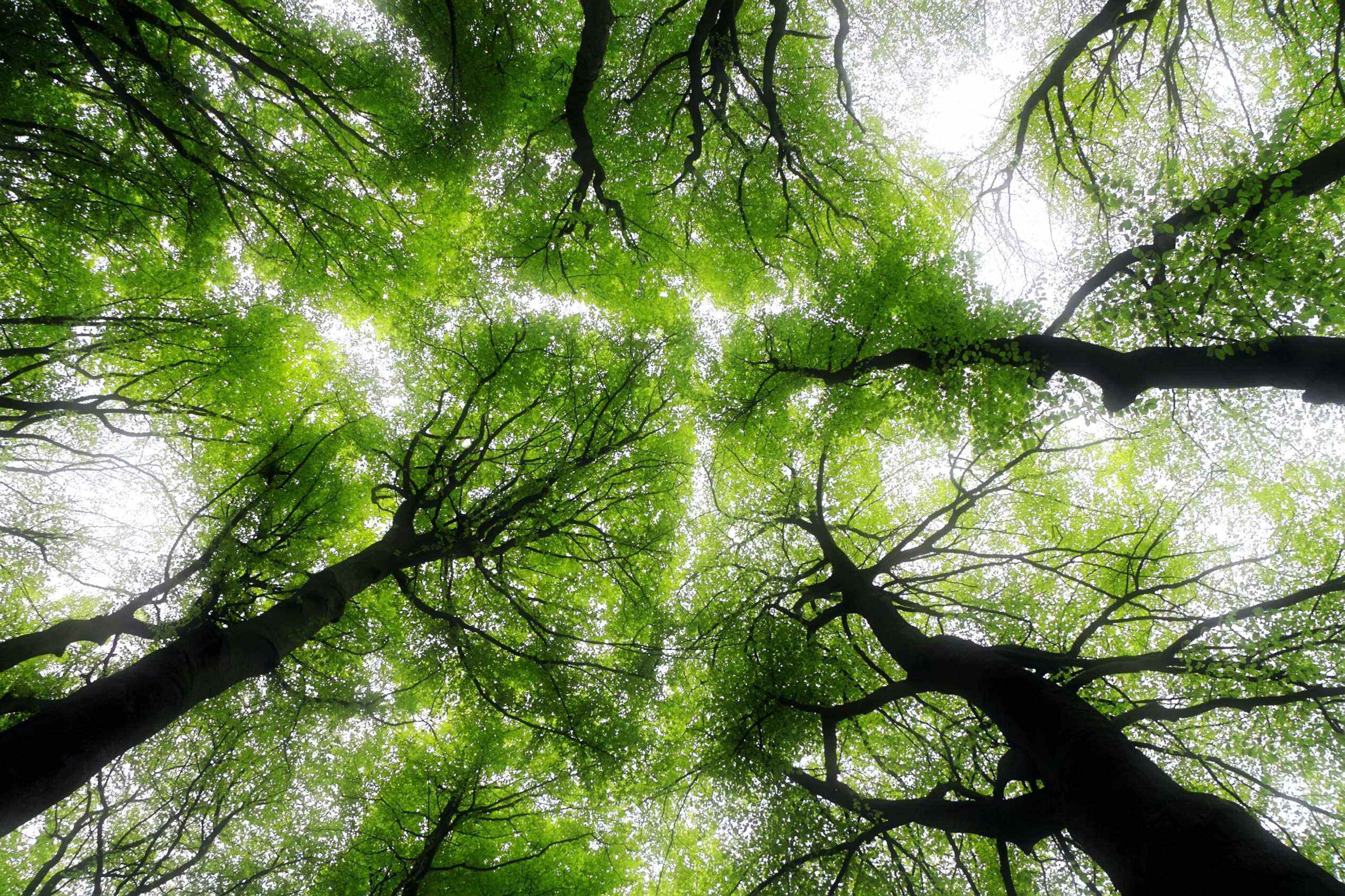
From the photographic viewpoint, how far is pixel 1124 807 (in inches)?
129

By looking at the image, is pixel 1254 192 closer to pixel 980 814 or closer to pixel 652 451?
pixel 980 814

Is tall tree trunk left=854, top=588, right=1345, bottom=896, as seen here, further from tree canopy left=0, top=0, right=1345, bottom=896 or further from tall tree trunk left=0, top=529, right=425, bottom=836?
tall tree trunk left=0, top=529, right=425, bottom=836

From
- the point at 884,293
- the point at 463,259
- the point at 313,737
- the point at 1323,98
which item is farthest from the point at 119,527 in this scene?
the point at 1323,98

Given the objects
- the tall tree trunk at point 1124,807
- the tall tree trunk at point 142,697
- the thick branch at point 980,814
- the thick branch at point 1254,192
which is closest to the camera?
the tall tree trunk at point 1124,807

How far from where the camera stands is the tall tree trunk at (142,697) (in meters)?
3.04

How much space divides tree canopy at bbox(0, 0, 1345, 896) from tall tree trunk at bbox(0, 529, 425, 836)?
0.10 feet

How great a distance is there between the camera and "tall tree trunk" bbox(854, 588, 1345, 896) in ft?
8.64

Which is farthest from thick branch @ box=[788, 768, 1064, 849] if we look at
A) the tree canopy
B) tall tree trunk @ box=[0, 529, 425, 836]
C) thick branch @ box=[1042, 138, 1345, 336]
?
tall tree trunk @ box=[0, 529, 425, 836]

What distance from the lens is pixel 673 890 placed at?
10.3m

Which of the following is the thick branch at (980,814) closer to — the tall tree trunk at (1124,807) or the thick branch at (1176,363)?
the tall tree trunk at (1124,807)

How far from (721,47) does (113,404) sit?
10417 millimetres

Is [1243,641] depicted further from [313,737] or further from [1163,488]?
[313,737]

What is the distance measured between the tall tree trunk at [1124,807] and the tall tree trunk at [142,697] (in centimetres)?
594

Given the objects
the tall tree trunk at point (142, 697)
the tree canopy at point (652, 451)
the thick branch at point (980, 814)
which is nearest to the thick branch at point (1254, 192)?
the tree canopy at point (652, 451)
